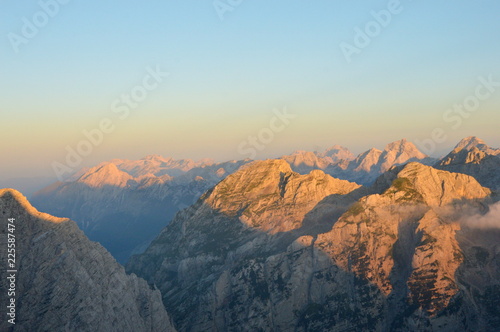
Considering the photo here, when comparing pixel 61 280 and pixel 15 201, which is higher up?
pixel 15 201

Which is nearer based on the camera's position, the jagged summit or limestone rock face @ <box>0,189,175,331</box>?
limestone rock face @ <box>0,189,175,331</box>

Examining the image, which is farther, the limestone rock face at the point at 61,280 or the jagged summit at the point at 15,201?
the jagged summit at the point at 15,201

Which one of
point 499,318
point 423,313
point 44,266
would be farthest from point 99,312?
point 499,318

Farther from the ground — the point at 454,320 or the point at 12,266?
the point at 12,266

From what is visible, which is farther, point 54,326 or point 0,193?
point 0,193

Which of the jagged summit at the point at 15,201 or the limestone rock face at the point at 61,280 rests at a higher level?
the jagged summit at the point at 15,201

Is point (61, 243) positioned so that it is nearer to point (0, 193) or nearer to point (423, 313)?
point (0, 193)

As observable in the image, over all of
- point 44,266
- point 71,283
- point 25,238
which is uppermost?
point 25,238

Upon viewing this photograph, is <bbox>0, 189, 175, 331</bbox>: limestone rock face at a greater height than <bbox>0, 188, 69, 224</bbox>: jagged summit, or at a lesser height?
lesser
